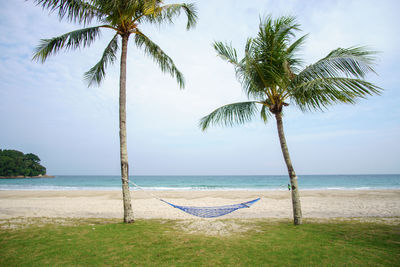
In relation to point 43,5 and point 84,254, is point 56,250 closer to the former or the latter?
point 84,254

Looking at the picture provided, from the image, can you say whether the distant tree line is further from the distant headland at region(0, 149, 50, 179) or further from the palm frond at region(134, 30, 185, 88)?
the palm frond at region(134, 30, 185, 88)

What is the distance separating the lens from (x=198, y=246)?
10.6ft

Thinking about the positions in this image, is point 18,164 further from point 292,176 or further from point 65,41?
point 292,176

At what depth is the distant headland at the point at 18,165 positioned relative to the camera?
47438 mm

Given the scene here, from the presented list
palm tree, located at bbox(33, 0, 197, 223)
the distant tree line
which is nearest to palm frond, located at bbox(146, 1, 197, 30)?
palm tree, located at bbox(33, 0, 197, 223)

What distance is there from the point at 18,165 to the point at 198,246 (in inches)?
2456

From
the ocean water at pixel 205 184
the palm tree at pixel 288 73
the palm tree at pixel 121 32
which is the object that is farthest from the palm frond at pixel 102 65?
the ocean water at pixel 205 184

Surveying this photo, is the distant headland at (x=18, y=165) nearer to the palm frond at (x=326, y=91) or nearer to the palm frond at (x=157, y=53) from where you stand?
the palm frond at (x=157, y=53)

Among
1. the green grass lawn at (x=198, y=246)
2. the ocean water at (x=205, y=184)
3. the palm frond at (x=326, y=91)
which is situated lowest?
the ocean water at (x=205, y=184)

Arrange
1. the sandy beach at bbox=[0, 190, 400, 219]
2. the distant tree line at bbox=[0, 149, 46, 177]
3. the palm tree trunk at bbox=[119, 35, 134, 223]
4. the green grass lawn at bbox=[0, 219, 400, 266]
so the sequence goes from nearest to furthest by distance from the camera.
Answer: the green grass lawn at bbox=[0, 219, 400, 266], the palm tree trunk at bbox=[119, 35, 134, 223], the sandy beach at bbox=[0, 190, 400, 219], the distant tree line at bbox=[0, 149, 46, 177]

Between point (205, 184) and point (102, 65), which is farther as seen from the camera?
point (205, 184)

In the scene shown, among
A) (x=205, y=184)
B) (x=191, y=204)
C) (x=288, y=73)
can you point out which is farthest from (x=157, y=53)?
(x=205, y=184)

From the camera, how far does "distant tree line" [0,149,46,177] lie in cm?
4741

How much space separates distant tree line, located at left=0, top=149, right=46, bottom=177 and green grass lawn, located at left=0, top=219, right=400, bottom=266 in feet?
191
